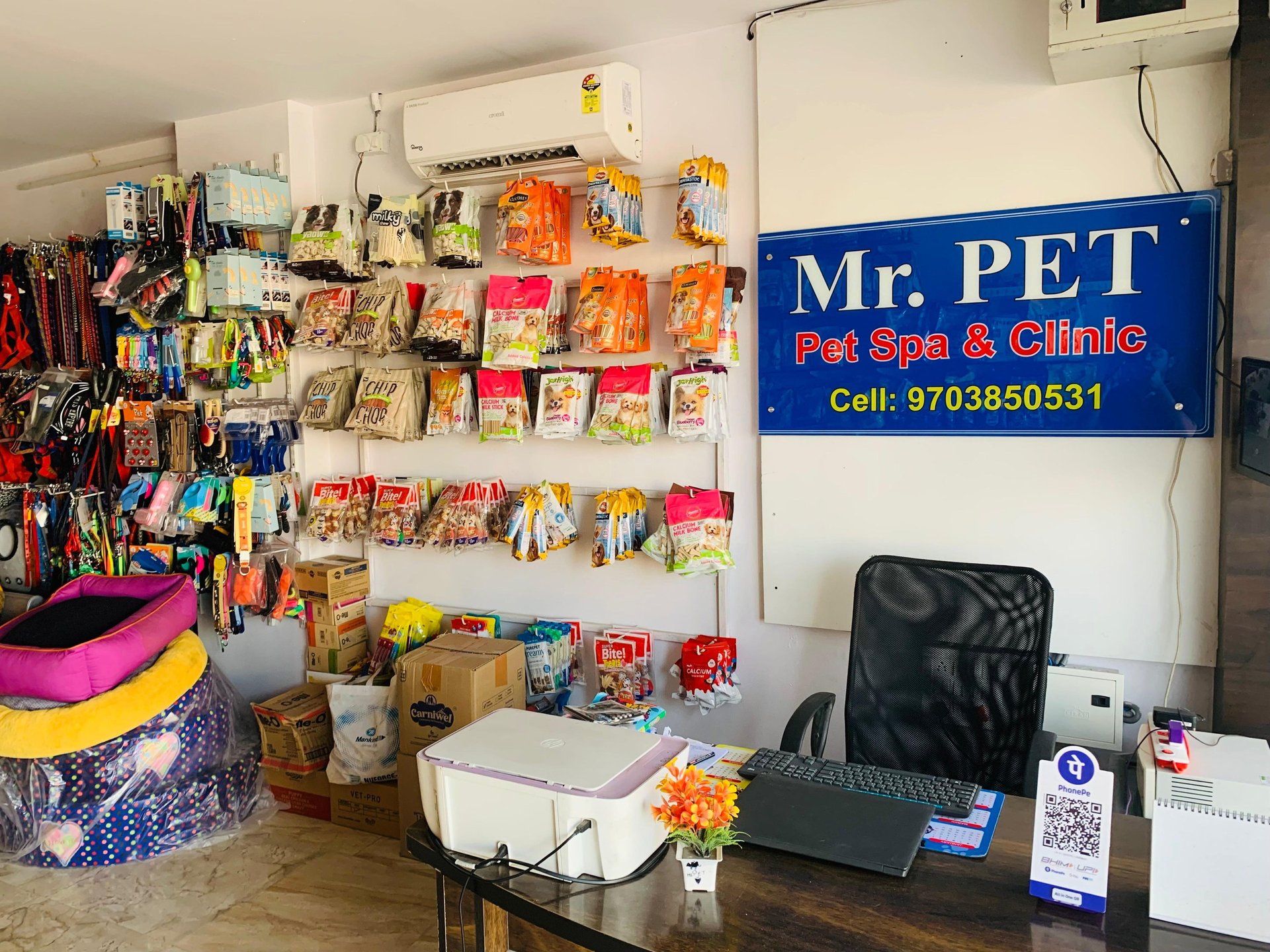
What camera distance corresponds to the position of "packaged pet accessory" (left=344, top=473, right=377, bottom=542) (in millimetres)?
3727

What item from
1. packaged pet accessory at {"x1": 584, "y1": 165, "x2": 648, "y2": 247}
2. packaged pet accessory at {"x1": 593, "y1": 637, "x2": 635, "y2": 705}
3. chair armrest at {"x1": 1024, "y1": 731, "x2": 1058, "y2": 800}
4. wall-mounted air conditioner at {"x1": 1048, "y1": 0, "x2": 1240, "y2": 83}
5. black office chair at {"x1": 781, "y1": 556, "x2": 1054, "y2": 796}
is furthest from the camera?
packaged pet accessory at {"x1": 593, "y1": 637, "x2": 635, "y2": 705}

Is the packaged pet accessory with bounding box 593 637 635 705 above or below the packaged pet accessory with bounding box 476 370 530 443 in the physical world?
below

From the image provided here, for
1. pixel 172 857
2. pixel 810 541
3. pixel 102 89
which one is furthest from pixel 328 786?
pixel 102 89

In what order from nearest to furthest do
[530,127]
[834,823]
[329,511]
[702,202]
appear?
[834,823]
[702,202]
[530,127]
[329,511]

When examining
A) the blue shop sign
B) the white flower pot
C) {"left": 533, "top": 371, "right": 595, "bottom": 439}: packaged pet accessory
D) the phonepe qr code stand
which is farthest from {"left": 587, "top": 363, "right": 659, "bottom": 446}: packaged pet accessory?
the phonepe qr code stand

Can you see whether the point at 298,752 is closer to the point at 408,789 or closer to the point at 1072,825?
the point at 408,789

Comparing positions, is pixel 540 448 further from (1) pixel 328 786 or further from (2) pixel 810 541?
(1) pixel 328 786

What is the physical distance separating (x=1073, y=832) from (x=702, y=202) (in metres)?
2.13

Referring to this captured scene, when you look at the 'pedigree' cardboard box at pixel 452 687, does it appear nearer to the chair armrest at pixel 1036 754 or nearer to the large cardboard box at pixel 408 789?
the large cardboard box at pixel 408 789

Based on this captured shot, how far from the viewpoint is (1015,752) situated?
2.33 meters


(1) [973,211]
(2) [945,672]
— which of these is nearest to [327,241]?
(1) [973,211]

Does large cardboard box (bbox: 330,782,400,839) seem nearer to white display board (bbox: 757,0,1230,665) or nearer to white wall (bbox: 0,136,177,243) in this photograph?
white display board (bbox: 757,0,1230,665)

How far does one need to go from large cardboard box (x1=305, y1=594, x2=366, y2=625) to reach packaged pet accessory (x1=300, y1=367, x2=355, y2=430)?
2.36 ft

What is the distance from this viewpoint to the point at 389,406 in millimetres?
3467
